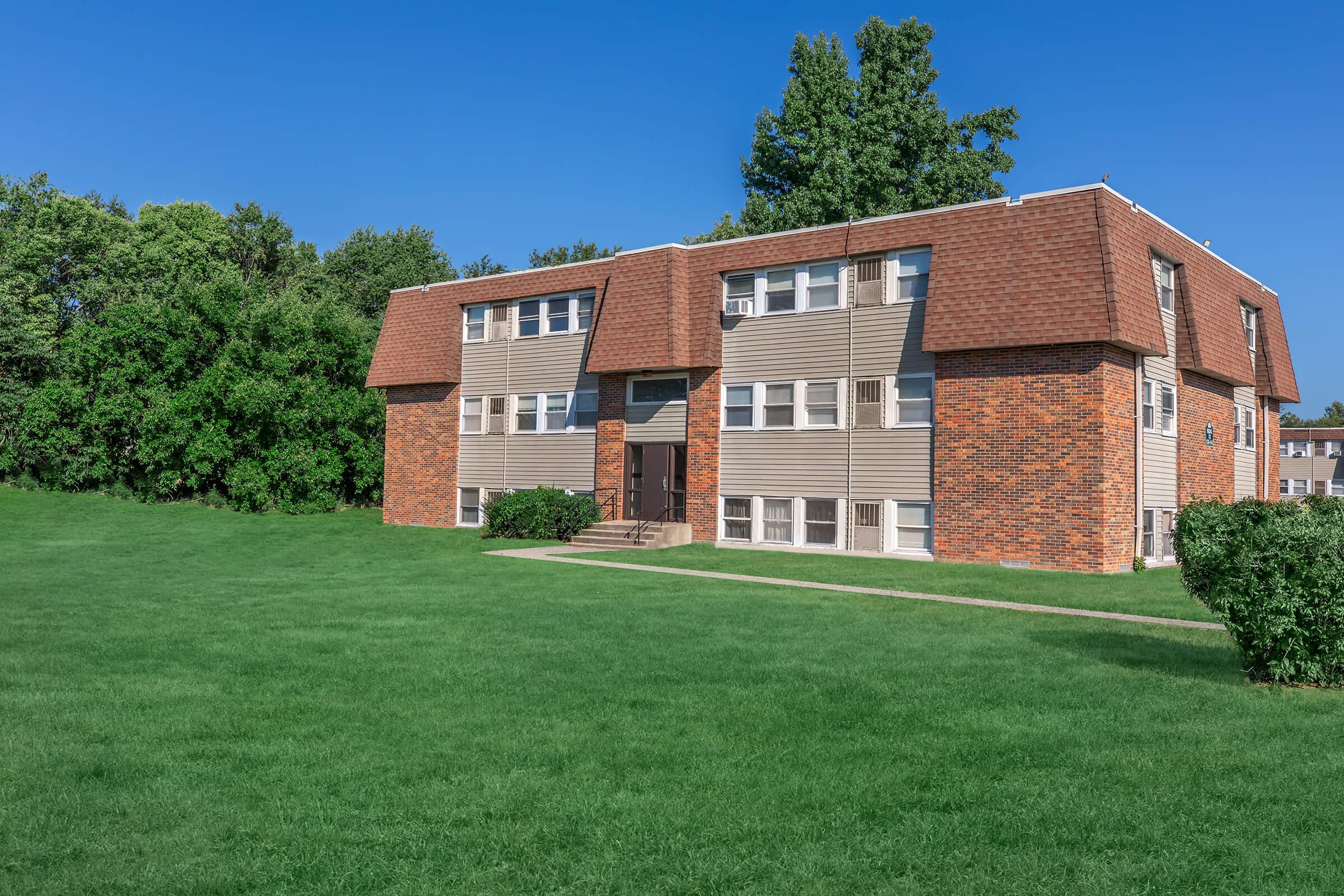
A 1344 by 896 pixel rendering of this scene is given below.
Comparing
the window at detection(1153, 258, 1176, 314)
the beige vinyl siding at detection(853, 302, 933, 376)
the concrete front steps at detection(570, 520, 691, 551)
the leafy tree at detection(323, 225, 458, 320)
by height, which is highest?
the leafy tree at detection(323, 225, 458, 320)

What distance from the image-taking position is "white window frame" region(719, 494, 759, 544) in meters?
26.9

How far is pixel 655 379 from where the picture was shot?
93.9 feet

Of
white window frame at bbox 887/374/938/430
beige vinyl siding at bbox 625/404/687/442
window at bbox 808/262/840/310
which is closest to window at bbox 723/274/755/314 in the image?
window at bbox 808/262/840/310

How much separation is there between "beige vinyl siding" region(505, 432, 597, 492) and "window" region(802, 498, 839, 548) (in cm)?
688

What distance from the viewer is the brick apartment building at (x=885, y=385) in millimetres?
21938

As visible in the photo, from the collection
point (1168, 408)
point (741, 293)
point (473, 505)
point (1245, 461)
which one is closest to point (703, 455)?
point (741, 293)

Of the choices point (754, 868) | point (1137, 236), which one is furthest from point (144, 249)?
point (754, 868)

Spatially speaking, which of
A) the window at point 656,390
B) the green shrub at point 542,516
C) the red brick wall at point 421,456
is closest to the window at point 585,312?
the window at point 656,390

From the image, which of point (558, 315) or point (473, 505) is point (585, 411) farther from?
point (473, 505)

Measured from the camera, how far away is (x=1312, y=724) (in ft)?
25.4

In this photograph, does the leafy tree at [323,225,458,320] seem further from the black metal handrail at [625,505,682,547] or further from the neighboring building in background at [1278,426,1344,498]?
the neighboring building in background at [1278,426,1344,498]

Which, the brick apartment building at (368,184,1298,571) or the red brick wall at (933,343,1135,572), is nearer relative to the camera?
the red brick wall at (933,343,1135,572)

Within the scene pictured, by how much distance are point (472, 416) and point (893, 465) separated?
1466 centimetres

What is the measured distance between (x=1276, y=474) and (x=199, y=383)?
37647 mm
